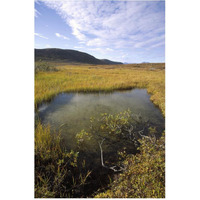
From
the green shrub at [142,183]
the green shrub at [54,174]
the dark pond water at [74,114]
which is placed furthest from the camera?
the dark pond water at [74,114]

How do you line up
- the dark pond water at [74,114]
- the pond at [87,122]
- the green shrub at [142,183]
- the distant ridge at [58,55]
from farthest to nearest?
1. the distant ridge at [58,55]
2. the dark pond water at [74,114]
3. the pond at [87,122]
4. the green shrub at [142,183]

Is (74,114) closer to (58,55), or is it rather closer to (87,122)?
(87,122)

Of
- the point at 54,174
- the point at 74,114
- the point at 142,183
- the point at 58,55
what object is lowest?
the point at 54,174

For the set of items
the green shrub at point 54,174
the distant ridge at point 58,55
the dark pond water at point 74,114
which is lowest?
the green shrub at point 54,174

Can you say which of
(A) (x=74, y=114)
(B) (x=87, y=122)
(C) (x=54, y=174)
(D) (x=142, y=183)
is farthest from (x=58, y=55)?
(D) (x=142, y=183)

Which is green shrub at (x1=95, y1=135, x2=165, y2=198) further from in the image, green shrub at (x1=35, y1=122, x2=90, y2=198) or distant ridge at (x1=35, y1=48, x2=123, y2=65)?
distant ridge at (x1=35, y1=48, x2=123, y2=65)

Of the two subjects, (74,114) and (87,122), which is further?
(74,114)

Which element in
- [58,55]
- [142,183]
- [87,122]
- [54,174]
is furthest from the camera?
[58,55]

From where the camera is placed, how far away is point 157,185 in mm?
2102

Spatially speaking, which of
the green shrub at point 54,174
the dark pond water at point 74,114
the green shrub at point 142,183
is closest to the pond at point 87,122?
the dark pond water at point 74,114

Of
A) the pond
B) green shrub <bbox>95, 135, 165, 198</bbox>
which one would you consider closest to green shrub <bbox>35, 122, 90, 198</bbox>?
the pond

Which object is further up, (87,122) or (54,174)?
(87,122)

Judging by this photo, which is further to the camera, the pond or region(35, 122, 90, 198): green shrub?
the pond

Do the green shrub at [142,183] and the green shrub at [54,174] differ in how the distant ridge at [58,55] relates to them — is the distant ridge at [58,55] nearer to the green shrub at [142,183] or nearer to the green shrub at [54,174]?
the green shrub at [54,174]
